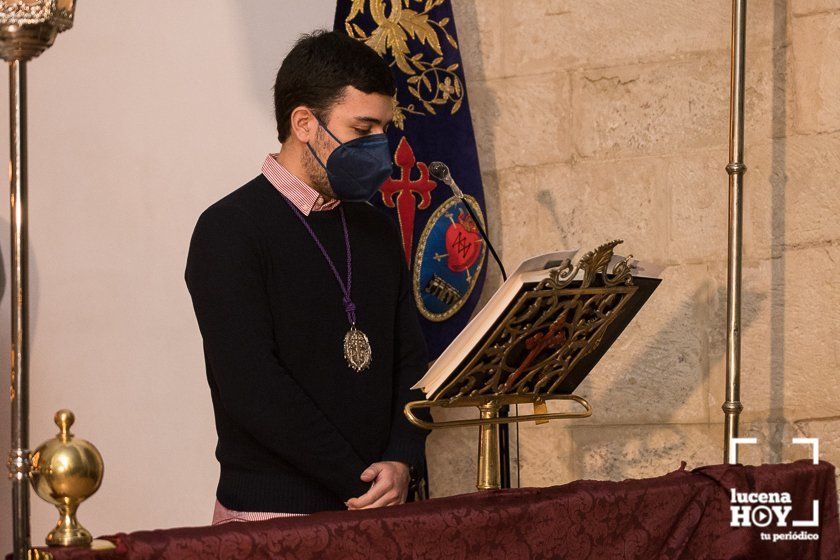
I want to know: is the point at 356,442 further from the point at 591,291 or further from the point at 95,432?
the point at 95,432

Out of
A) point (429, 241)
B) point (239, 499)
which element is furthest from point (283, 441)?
point (429, 241)

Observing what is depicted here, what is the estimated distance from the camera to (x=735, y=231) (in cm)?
373

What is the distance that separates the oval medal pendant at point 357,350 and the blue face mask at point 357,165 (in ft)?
1.07

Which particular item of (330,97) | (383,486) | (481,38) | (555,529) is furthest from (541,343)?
(481,38)

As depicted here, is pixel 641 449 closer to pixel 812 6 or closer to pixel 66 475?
pixel 812 6

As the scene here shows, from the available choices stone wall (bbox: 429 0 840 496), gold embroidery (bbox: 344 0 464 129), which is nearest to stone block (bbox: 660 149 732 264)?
stone wall (bbox: 429 0 840 496)

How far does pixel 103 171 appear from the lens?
4.62 meters

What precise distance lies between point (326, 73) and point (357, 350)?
0.65 m

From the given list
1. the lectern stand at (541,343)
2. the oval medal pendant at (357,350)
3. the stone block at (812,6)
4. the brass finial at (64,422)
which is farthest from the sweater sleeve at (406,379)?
the stone block at (812,6)

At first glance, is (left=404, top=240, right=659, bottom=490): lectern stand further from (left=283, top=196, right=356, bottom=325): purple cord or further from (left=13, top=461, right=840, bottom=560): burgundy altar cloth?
(left=283, top=196, right=356, bottom=325): purple cord

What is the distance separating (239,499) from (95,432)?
194 cm

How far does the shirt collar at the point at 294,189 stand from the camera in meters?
2.98

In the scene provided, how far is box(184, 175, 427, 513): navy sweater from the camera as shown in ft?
8.86

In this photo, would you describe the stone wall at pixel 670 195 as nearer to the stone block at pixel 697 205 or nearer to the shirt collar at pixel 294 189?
the stone block at pixel 697 205
